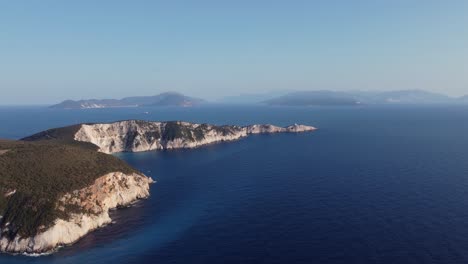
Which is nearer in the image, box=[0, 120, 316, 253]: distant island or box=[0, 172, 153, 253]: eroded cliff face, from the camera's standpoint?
box=[0, 172, 153, 253]: eroded cliff face

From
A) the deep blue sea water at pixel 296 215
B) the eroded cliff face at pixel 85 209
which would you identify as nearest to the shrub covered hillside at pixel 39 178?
the eroded cliff face at pixel 85 209

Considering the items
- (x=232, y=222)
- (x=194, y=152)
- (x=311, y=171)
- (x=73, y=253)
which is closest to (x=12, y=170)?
(x=73, y=253)

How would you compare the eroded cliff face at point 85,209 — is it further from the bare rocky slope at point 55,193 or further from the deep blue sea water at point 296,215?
the deep blue sea water at point 296,215

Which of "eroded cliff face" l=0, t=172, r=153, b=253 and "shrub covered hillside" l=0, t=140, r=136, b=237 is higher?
"shrub covered hillside" l=0, t=140, r=136, b=237

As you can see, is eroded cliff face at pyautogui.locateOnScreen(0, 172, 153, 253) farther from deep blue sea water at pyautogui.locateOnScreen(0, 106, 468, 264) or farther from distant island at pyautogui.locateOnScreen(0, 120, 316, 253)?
deep blue sea water at pyautogui.locateOnScreen(0, 106, 468, 264)

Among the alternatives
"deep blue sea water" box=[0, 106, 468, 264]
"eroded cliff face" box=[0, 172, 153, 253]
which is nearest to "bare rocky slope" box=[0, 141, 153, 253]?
"eroded cliff face" box=[0, 172, 153, 253]

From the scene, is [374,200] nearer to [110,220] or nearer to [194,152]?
[110,220]

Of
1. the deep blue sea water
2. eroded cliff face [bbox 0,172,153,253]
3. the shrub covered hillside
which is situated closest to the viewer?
the deep blue sea water
